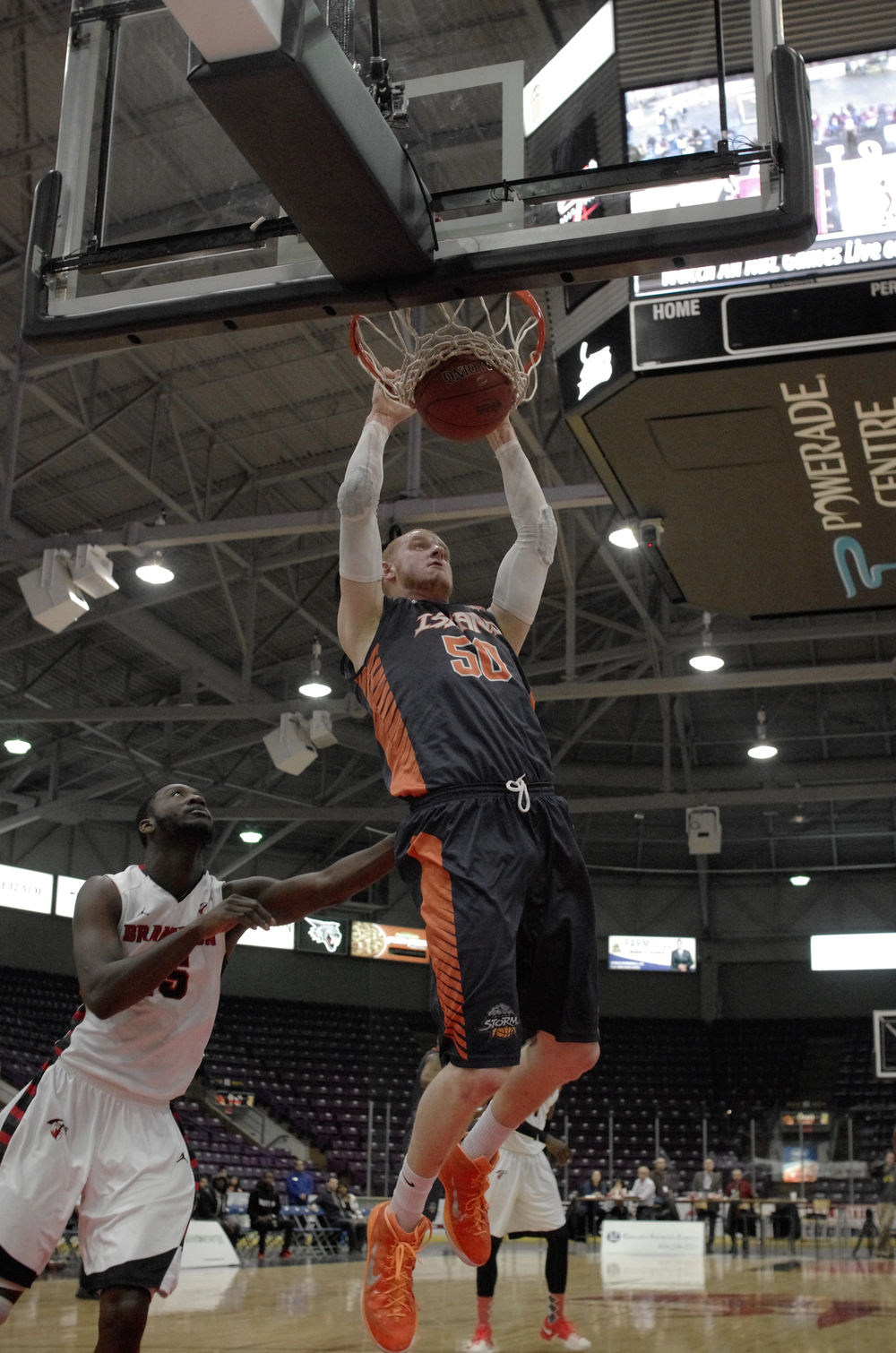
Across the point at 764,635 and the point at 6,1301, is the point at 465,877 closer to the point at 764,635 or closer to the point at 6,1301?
the point at 6,1301

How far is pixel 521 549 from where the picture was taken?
13.0 ft

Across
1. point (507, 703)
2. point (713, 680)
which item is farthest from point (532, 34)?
point (713, 680)

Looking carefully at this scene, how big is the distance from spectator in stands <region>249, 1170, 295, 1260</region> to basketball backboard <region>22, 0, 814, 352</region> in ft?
44.6

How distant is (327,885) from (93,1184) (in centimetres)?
98

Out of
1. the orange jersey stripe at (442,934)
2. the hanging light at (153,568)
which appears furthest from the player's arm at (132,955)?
the hanging light at (153,568)

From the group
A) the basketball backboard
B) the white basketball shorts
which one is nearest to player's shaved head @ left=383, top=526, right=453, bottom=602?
the basketball backboard

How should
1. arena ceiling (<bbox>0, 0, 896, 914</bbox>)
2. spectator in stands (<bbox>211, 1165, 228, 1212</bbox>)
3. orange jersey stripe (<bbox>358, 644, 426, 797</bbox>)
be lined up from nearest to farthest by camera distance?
orange jersey stripe (<bbox>358, 644, 426, 797</bbox>) < arena ceiling (<bbox>0, 0, 896, 914</bbox>) < spectator in stands (<bbox>211, 1165, 228, 1212</bbox>)

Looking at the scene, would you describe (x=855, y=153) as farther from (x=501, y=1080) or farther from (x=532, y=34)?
(x=501, y=1080)

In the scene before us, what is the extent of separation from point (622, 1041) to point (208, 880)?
25.8 meters

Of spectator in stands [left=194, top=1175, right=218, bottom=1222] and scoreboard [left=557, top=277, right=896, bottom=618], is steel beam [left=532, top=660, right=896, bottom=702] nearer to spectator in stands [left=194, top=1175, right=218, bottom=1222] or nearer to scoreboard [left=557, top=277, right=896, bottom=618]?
spectator in stands [left=194, top=1175, right=218, bottom=1222]

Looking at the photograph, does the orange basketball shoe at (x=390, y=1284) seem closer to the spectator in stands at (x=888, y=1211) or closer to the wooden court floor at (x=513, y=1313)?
the wooden court floor at (x=513, y=1313)

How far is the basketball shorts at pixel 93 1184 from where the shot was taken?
3209 millimetres

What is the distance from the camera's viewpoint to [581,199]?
3.73 meters

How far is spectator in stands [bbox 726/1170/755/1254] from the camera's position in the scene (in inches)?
742
